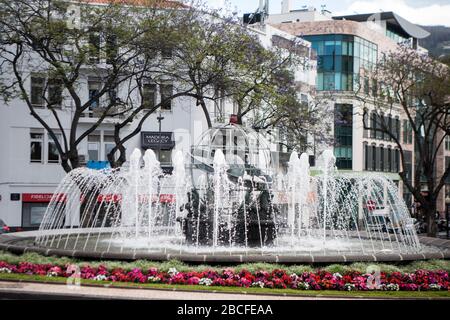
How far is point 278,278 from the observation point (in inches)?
646

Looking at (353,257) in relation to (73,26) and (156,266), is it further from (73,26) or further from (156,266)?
(73,26)

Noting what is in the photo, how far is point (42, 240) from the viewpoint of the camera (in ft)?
82.3

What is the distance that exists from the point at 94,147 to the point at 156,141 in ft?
12.4

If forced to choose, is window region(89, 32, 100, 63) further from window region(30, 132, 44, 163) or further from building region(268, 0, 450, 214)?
building region(268, 0, 450, 214)

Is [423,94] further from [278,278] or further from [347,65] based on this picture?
[347,65]

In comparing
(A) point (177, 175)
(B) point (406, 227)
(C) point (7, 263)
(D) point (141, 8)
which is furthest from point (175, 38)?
(C) point (7, 263)

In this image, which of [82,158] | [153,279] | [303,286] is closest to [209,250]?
[153,279]

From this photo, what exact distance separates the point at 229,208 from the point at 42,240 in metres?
6.62

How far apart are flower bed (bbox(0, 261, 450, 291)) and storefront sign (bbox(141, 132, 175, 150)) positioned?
2917 centimetres

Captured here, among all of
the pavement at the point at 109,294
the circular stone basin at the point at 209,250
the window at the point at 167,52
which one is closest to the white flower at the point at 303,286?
the pavement at the point at 109,294

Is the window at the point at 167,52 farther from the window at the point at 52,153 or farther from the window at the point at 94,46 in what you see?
the window at the point at 52,153

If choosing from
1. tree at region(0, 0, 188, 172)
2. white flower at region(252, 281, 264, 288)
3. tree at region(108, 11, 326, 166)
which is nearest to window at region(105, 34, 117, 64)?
tree at region(0, 0, 188, 172)

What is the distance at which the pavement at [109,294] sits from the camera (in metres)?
14.4

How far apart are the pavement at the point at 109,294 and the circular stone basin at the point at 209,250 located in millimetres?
2855
